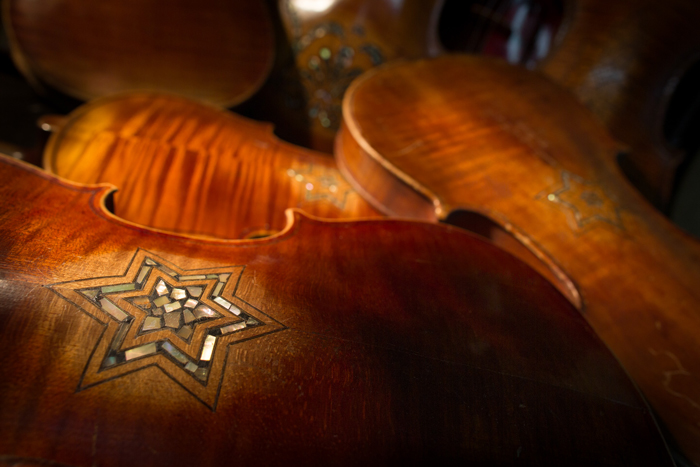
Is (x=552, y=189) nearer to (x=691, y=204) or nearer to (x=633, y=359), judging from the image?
(x=633, y=359)

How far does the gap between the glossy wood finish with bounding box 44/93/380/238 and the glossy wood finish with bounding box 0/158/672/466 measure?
332 mm

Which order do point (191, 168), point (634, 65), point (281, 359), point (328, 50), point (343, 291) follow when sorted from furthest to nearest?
1. point (634, 65)
2. point (328, 50)
3. point (191, 168)
4. point (343, 291)
5. point (281, 359)

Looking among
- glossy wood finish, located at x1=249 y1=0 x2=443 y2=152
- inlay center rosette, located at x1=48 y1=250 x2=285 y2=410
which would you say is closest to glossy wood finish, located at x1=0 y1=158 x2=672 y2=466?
inlay center rosette, located at x1=48 y1=250 x2=285 y2=410

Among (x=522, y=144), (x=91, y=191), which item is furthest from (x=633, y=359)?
(x=91, y=191)

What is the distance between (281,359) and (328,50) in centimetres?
186

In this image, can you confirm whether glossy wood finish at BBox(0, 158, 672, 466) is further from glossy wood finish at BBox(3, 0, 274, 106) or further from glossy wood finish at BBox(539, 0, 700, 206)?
glossy wood finish at BBox(539, 0, 700, 206)

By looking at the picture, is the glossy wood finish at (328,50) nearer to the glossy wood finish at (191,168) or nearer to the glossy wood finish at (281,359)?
the glossy wood finish at (191,168)

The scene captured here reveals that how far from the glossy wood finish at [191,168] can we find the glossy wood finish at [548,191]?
0.18 meters

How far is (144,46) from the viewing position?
68.5 inches

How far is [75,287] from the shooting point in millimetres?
550

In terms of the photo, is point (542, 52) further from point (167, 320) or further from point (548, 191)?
point (167, 320)

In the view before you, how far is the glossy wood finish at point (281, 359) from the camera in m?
0.45

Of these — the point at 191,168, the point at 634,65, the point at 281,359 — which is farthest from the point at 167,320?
the point at 634,65

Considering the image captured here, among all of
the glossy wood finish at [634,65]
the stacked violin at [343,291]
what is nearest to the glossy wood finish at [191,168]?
the stacked violin at [343,291]
